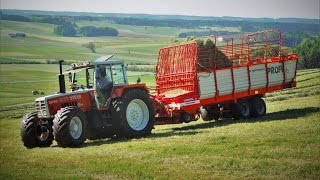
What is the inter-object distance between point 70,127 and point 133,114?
2858 mm

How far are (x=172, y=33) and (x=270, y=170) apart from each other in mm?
66713

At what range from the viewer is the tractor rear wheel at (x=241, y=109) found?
2095 centimetres

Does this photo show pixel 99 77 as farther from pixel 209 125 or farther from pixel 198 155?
pixel 198 155

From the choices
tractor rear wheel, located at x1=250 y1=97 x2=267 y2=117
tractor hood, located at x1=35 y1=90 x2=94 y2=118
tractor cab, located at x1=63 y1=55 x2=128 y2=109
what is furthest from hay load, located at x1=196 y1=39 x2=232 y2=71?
tractor hood, located at x1=35 y1=90 x2=94 y2=118

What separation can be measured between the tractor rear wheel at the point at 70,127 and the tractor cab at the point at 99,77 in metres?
1.42

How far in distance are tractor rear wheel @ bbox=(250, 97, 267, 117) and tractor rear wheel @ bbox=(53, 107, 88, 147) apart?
28.4 feet

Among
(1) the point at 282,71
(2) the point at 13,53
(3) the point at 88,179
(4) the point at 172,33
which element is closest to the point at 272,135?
(3) the point at 88,179

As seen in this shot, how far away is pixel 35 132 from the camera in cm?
1641

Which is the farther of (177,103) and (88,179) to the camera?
(177,103)

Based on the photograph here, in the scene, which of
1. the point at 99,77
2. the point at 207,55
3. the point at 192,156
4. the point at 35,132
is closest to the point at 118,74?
the point at 99,77

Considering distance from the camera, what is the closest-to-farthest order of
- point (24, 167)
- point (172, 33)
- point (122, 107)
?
1. point (24, 167)
2. point (122, 107)
3. point (172, 33)

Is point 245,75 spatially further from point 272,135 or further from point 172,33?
point 172,33

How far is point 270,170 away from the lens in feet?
Result: 34.4

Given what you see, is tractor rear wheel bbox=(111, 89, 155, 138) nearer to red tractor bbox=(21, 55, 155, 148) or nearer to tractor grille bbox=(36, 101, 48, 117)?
red tractor bbox=(21, 55, 155, 148)
